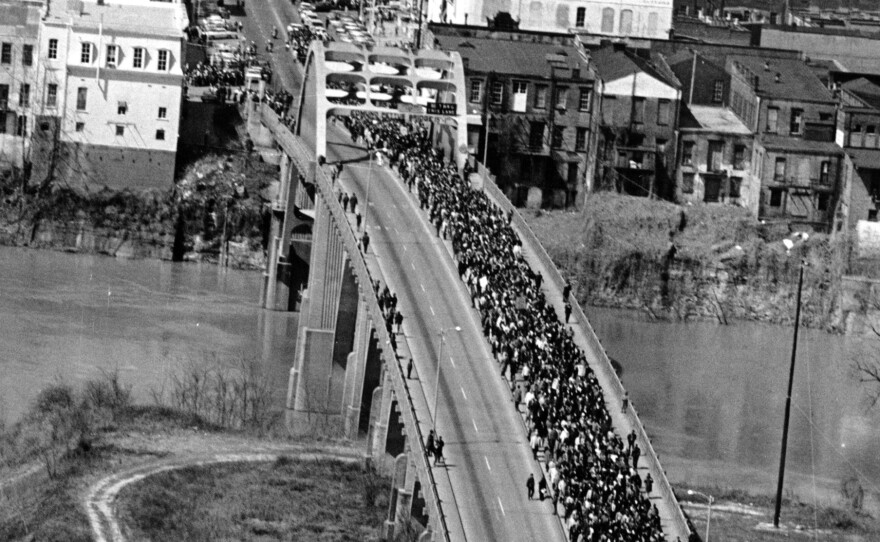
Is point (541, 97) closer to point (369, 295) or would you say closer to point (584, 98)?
point (584, 98)

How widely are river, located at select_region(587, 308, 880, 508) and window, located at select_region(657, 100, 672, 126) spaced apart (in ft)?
39.5

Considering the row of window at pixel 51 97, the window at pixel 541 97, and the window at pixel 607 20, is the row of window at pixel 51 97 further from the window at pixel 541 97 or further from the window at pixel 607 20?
the window at pixel 607 20

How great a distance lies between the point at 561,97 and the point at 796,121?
44.7 feet

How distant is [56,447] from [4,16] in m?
59.6

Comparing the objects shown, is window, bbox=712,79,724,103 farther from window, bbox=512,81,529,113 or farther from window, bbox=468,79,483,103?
window, bbox=468,79,483,103

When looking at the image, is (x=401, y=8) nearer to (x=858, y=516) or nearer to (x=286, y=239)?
(x=286, y=239)

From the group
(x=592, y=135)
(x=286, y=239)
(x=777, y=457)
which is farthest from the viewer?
(x=592, y=135)

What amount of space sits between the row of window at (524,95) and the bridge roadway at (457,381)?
2721 cm

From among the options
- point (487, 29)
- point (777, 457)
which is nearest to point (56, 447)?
point (777, 457)

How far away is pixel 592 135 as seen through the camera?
5856 inches

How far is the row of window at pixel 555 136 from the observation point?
148250 mm

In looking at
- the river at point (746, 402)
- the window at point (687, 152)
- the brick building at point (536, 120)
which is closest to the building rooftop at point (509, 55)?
the brick building at point (536, 120)

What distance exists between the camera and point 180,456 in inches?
3735

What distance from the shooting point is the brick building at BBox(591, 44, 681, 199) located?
147625 millimetres
